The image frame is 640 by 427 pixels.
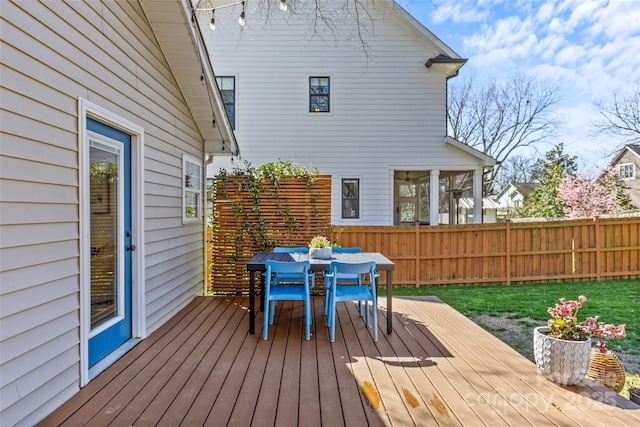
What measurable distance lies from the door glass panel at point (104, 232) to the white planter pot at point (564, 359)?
12.6ft

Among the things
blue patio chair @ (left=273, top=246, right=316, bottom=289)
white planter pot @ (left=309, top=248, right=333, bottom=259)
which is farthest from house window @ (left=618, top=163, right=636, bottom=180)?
white planter pot @ (left=309, top=248, right=333, bottom=259)

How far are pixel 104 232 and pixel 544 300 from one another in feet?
21.7

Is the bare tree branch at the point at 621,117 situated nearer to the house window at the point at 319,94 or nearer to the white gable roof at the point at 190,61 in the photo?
the house window at the point at 319,94

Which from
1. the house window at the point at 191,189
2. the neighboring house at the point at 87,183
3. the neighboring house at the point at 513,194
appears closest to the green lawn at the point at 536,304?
the house window at the point at 191,189

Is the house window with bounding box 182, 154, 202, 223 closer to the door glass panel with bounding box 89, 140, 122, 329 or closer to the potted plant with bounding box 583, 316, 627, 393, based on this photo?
the door glass panel with bounding box 89, 140, 122, 329

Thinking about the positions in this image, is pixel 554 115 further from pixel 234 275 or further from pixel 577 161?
pixel 234 275

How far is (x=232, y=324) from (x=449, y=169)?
677 centimetres

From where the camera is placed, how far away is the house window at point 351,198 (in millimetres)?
8766

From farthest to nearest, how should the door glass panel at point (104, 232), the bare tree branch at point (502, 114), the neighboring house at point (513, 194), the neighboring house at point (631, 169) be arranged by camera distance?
the neighboring house at point (513, 194)
the bare tree branch at point (502, 114)
the neighboring house at point (631, 169)
the door glass panel at point (104, 232)

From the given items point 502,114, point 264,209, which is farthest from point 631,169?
point 264,209

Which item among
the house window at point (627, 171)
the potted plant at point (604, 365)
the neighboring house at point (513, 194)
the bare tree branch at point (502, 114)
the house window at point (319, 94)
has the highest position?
the bare tree branch at point (502, 114)

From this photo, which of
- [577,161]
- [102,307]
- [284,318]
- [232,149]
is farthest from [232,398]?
[577,161]

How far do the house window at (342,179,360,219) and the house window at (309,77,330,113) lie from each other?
1950 millimetres

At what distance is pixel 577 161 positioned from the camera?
1831 centimetres
